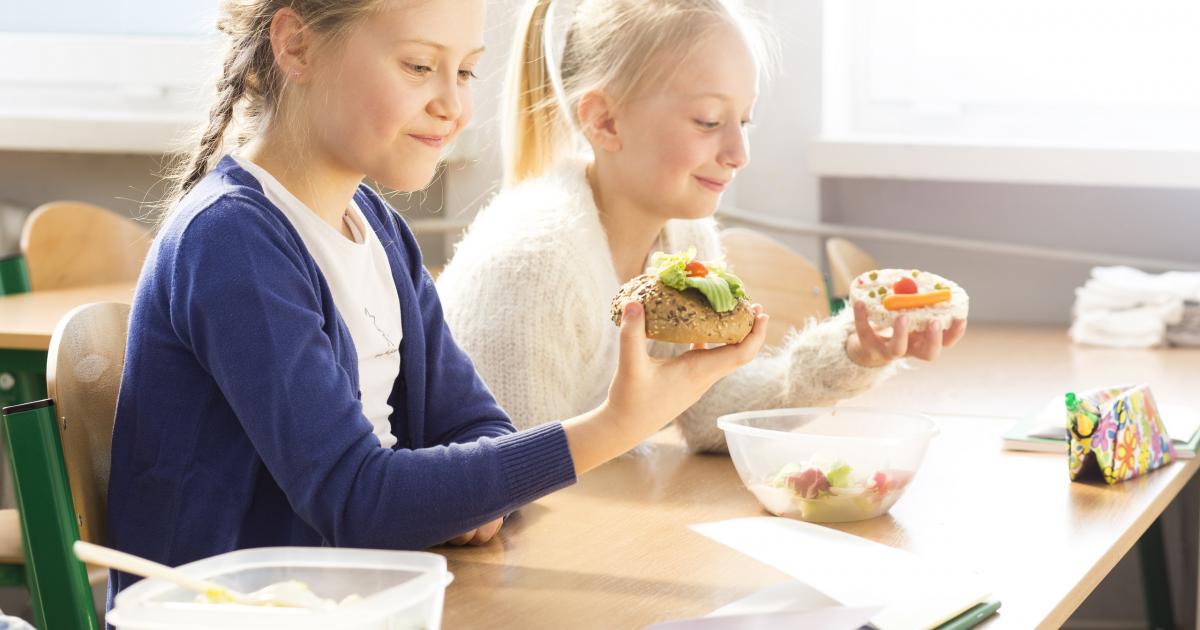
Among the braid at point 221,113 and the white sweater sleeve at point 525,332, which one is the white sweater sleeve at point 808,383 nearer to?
the white sweater sleeve at point 525,332

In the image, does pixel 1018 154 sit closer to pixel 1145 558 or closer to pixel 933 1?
pixel 933 1

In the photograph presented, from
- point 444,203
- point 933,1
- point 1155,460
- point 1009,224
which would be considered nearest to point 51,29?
point 444,203

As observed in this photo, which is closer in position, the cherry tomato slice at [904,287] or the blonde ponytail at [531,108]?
the cherry tomato slice at [904,287]

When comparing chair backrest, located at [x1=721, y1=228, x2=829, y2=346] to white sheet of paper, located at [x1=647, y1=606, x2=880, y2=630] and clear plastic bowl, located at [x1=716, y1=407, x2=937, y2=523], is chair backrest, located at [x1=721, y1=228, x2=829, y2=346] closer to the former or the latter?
clear plastic bowl, located at [x1=716, y1=407, x2=937, y2=523]

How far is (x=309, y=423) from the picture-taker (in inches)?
35.2

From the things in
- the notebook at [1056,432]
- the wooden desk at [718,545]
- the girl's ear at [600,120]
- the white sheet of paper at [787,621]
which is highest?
the girl's ear at [600,120]

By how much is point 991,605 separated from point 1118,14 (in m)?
2.07

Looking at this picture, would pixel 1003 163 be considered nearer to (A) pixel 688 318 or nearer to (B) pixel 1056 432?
(B) pixel 1056 432

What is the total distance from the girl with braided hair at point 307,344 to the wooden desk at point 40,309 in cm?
86

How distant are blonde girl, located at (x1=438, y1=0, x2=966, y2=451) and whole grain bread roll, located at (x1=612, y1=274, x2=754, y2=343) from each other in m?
0.28

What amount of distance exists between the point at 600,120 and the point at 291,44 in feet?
1.76

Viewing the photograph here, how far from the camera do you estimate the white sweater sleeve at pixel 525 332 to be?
1331 mm

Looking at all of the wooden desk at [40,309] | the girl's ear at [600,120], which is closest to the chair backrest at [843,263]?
the girl's ear at [600,120]

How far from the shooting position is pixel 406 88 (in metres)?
0.98
